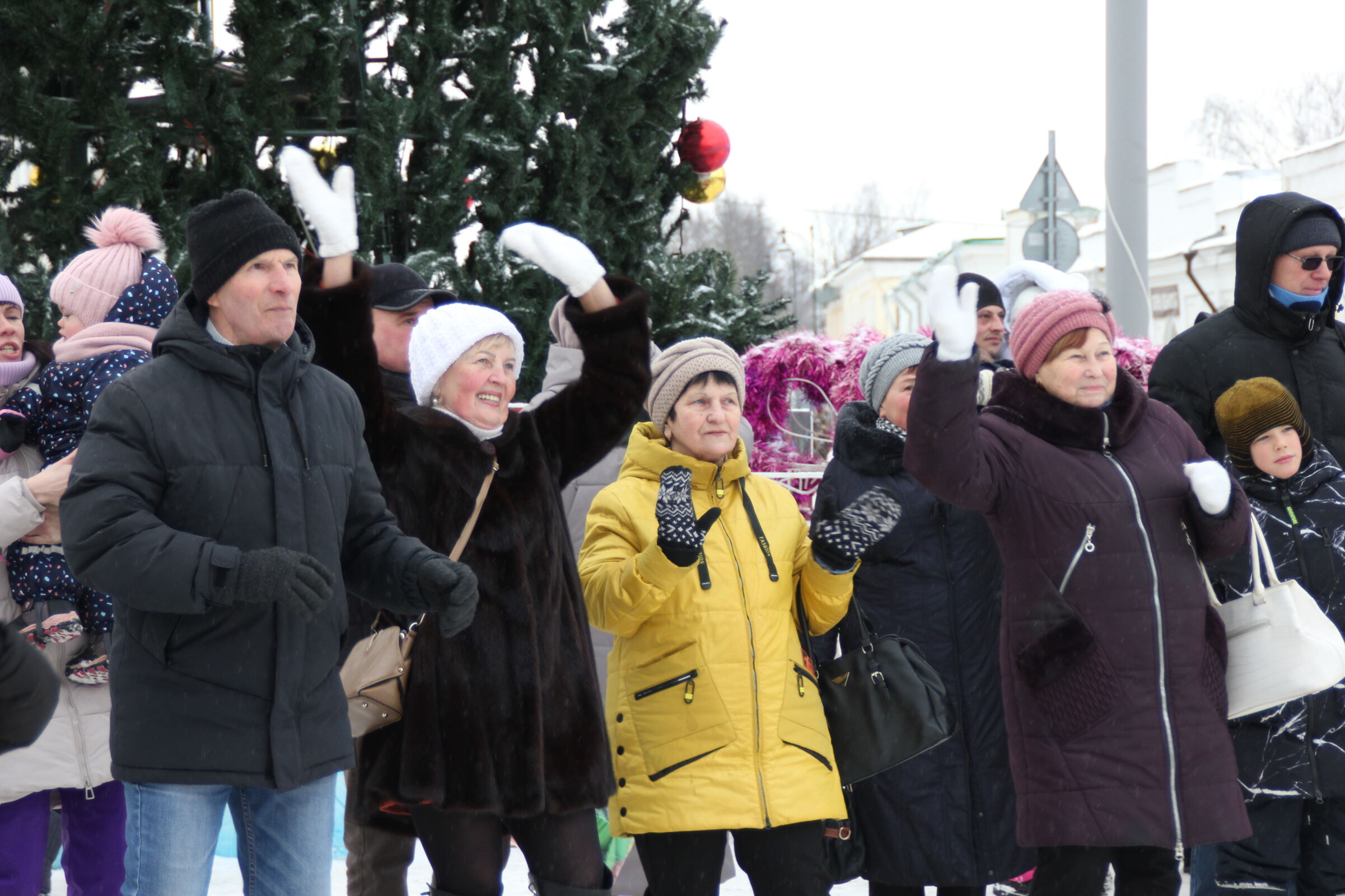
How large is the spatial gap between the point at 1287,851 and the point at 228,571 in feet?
10.1

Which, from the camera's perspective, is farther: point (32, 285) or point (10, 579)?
point (32, 285)

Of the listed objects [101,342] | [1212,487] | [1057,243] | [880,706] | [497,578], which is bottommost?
[880,706]

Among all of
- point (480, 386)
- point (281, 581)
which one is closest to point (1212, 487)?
point (480, 386)

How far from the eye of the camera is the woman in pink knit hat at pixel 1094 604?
3225mm

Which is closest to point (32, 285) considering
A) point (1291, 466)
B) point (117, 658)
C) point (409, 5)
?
point (409, 5)

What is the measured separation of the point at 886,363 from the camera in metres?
3.95

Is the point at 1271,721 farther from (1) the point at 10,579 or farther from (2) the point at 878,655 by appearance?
(1) the point at 10,579

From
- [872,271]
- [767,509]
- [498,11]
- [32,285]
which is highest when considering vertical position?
[872,271]

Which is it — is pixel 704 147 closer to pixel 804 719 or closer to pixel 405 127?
pixel 405 127

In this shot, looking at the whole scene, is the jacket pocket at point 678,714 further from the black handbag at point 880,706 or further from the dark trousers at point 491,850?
the black handbag at point 880,706

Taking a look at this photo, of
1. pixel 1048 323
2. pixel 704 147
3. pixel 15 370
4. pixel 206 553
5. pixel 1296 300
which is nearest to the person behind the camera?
pixel 206 553

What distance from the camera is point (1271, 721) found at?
3.80m

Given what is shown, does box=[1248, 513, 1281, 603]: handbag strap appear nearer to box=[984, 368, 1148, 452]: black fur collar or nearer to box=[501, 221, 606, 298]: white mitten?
box=[984, 368, 1148, 452]: black fur collar

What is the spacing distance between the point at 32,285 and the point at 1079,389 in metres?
4.38
